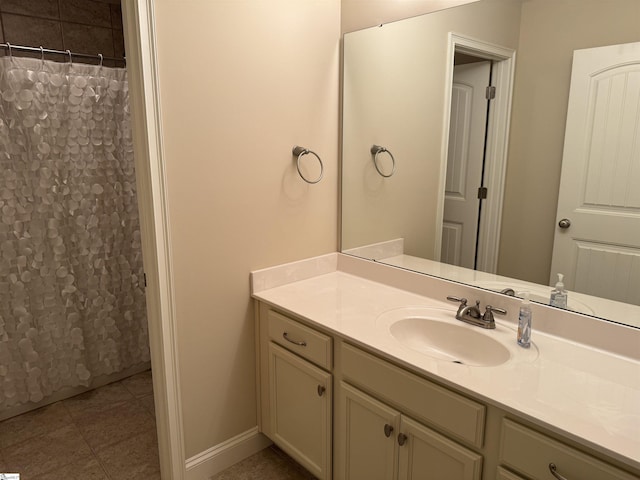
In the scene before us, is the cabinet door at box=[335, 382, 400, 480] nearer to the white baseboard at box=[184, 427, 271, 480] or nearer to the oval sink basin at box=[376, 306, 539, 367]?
the oval sink basin at box=[376, 306, 539, 367]

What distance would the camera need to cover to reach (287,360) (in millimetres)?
1918

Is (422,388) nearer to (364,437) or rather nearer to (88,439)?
(364,437)

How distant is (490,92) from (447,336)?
95cm

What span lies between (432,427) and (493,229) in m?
0.82

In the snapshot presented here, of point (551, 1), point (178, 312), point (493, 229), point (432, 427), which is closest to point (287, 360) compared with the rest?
point (178, 312)

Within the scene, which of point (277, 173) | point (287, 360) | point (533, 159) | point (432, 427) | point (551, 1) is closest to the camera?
point (432, 427)

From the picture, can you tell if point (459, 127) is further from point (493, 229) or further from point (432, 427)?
point (432, 427)

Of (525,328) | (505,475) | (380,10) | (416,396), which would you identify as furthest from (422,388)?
(380,10)

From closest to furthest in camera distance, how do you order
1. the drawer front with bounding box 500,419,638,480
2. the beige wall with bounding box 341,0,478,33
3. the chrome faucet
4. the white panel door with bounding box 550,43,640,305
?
the drawer front with bounding box 500,419,638,480 → the white panel door with bounding box 550,43,640,305 → the chrome faucet → the beige wall with bounding box 341,0,478,33

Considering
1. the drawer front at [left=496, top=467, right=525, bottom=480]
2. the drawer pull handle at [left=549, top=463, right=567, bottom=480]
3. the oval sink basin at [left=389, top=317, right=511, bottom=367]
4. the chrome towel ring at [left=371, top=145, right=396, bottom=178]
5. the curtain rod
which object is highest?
the curtain rod

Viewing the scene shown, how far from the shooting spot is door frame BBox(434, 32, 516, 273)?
1700 millimetres

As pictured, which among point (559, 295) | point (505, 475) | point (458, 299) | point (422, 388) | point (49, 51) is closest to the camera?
point (505, 475)

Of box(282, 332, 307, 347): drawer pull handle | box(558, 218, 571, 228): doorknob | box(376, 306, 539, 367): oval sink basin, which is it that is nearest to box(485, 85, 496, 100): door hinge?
box(558, 218, 571, 228): doorknob

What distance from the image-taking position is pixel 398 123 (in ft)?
7.01
